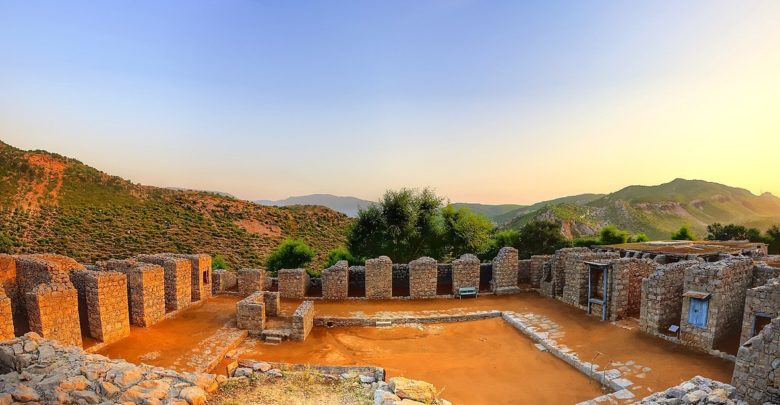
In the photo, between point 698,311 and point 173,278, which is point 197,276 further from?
point 698,311

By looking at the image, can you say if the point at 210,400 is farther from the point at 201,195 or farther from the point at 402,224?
the point at 201,195

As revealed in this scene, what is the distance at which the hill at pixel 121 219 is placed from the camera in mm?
Result: 30078

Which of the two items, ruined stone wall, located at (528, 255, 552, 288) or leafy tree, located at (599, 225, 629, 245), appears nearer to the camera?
ruined stone wall, located at (528, 255, 552, 288)

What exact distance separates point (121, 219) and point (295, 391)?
37855 mm

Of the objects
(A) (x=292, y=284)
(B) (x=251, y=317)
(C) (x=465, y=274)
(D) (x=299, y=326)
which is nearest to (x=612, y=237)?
(C) (x=465, y=274)

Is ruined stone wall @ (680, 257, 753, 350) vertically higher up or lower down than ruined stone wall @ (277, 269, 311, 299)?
higher up

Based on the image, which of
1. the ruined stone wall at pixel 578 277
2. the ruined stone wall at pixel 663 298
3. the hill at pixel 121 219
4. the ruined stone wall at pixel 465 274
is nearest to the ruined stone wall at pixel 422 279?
the ruined stone wall at pixel 465 274

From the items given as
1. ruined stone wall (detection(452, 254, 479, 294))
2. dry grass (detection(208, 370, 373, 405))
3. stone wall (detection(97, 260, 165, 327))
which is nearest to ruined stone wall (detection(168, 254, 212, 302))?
stone wall (detection(97, 260, 165, 327))

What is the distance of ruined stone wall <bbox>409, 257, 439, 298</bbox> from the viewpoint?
16641 millimetres

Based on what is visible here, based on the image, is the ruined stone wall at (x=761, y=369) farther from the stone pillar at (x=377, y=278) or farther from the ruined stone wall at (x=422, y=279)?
the stone pillar at (x=377, y=278)

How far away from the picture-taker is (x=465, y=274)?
17.0 m

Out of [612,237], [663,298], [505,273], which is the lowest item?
[505,273]

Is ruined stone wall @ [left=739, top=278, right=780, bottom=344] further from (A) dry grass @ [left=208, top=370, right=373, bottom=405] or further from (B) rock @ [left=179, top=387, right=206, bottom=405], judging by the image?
(B) rock @ [left=179, top=387, right=206, bottom=405]

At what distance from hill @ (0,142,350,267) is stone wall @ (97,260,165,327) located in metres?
19.6
